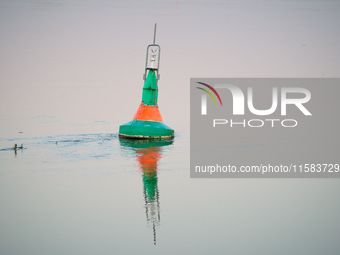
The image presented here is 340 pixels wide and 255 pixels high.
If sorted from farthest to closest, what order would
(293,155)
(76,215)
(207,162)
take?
(293,155), (207,162), (76,215)

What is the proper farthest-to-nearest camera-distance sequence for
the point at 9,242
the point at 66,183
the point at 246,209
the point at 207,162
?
the point at 207,162
the point at 66,183
the point at 246,209
the point at 9,242

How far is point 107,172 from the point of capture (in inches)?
678

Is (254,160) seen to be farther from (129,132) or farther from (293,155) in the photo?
(129,132)

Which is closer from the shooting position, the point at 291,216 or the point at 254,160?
the point at 291,216

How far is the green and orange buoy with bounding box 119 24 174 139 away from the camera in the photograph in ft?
105

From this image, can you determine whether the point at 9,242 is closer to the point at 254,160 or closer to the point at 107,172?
the point at 107,172

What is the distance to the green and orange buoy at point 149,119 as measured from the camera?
1260 inches

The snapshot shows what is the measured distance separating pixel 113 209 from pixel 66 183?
4.12m

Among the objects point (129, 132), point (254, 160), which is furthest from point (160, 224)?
point (129, 132)

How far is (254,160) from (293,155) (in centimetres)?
378

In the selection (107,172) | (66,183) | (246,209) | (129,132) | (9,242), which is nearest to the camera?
(9,242)

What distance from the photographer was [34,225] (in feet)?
32.1

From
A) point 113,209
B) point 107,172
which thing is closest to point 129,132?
point 107,172

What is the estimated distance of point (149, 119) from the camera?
3281 cm
